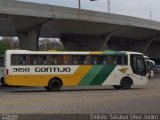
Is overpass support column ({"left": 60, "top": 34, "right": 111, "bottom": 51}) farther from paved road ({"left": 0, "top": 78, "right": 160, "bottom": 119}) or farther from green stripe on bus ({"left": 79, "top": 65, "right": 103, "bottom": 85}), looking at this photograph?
paved road ({"left": 0, "top": 78, "right": 160, "bottom": 119})

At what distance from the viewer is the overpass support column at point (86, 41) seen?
7556 cm

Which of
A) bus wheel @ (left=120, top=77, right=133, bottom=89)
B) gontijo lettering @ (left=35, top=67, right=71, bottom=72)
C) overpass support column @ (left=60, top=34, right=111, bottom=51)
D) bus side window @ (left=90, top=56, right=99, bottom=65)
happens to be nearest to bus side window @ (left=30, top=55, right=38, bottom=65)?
gontijo lettering @ (left=35, top=67, right=71, bottom=72)

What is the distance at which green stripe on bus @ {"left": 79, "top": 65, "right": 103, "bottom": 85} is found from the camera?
34556 mm

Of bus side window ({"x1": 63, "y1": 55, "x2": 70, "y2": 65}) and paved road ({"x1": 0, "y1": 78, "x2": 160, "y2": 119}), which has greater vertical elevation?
bus side window ({"x1": 63, "y1": 55, "x2": 70, "y2": 65})

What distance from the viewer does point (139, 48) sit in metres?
93.2

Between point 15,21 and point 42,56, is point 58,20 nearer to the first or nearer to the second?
point 15,21

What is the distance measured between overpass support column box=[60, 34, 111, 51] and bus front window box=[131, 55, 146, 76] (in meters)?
38.9

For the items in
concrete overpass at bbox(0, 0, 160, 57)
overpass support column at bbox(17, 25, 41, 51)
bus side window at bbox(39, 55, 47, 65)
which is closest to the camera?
bus side window at bbox(39, 55, 47, 65)

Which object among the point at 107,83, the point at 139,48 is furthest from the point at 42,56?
the point at 139,48

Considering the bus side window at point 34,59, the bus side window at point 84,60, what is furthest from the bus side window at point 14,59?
the bus side window at point 84,60

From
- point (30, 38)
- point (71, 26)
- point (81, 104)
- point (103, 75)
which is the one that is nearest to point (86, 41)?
point (71, 26)

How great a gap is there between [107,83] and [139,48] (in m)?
58.8

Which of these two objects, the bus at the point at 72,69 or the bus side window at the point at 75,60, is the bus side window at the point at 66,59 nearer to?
the bus at the point at 72,69

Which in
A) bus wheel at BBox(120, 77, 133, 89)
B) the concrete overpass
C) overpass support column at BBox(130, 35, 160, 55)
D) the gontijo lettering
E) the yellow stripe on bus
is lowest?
bus wheel at BBox(120, 77, 133, 89)
